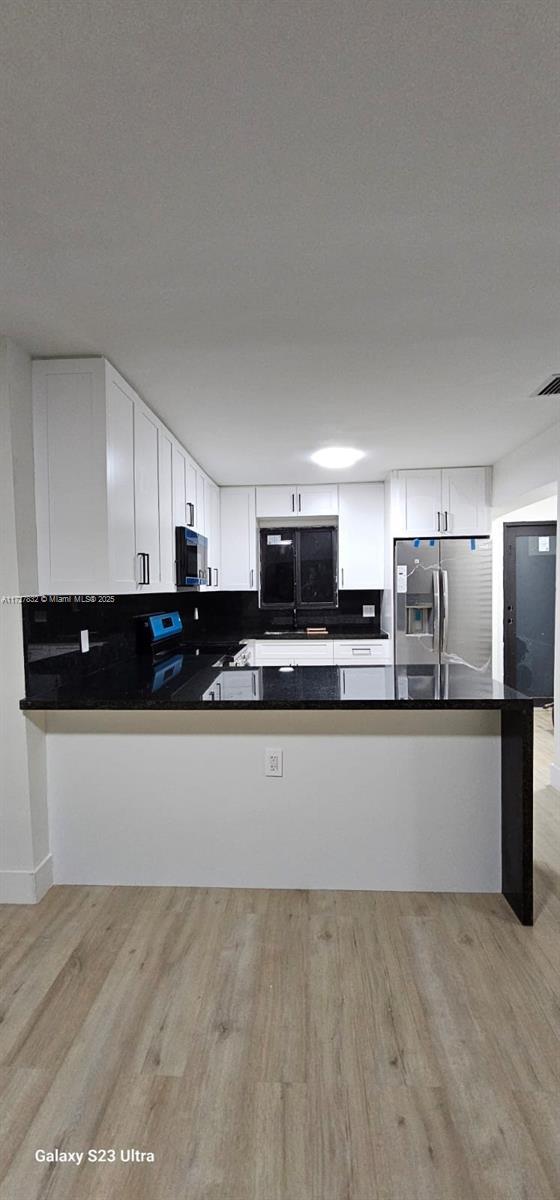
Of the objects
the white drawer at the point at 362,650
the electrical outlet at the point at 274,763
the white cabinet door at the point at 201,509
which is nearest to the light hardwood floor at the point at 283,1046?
the electrical outlet at the point at 274,763

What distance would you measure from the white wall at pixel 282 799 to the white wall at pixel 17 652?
138 mm

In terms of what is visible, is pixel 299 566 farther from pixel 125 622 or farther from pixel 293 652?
pixel 125 622

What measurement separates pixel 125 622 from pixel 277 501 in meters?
2.15

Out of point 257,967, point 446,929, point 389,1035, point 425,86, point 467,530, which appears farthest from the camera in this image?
point 467,530

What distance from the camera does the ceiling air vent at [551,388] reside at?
2.68 meters

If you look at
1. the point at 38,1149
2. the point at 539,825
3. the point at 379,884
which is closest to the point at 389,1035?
the point at 379,884

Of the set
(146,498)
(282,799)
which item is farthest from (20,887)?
(146,498)

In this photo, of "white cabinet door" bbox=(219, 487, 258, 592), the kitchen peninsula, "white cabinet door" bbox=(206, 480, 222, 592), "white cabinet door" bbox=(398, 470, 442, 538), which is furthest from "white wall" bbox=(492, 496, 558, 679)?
the kitchen peninsula

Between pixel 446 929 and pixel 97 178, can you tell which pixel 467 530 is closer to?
pixel 446 929

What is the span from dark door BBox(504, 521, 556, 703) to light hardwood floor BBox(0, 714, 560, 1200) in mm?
3462

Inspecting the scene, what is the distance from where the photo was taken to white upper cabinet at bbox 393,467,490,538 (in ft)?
15.4

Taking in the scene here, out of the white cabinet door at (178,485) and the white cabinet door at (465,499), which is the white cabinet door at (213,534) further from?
the white cabinet door at (465,499)

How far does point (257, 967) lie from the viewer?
1963 millimetres

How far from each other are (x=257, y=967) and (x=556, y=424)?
3212mm
